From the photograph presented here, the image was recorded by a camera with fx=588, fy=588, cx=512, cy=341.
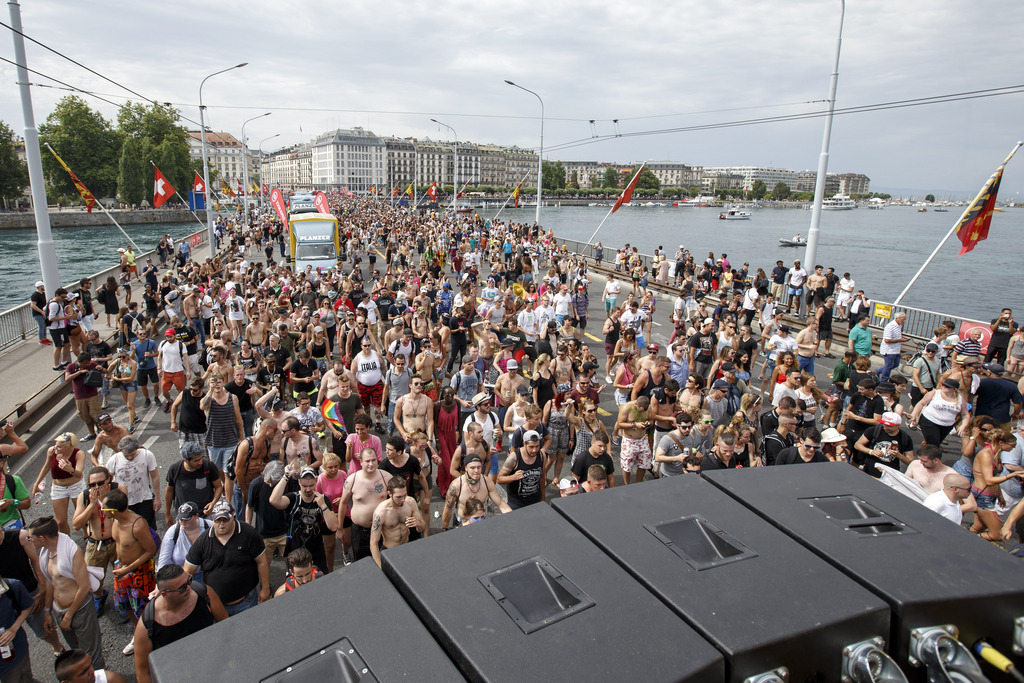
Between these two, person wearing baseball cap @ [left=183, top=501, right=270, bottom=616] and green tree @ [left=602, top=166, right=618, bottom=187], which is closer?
person wearing baseball cap @ [left=183, top=501, right=270, bottom=616]

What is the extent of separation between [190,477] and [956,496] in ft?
20.7

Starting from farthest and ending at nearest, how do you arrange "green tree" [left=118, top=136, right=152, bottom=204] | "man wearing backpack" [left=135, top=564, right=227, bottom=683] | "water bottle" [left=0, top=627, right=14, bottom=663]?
"green tree" [left=118, top=136, right=152, bottom=204]
"water bottle" [left=0, top=627, right=14, bottom=663]
"man wearing backpack" [left=135, top=564, right=227, bottom=683]

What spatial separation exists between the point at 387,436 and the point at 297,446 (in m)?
2.49

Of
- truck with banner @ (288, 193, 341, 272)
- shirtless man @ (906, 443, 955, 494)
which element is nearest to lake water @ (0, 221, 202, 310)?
truck with banner @ (288, 193, 341, 272)

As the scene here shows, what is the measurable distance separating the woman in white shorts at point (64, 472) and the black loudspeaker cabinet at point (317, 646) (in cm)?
457

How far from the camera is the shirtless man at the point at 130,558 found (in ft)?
14.8

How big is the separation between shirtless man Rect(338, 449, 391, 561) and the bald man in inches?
171

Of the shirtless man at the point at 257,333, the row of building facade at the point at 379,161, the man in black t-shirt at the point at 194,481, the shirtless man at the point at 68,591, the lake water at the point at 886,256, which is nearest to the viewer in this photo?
the shirtless man at the point at 68,591

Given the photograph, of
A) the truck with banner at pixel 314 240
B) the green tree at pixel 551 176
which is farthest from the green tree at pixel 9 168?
the green tree at pixel 551 176

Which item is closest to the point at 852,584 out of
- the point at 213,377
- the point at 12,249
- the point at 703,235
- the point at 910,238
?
the point at 213,377

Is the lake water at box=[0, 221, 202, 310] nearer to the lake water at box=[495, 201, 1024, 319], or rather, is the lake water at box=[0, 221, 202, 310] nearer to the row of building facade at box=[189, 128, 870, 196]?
the lake water at box=[495, 201, 1024, 319]

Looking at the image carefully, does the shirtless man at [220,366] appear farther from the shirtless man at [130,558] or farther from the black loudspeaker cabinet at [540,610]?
the black loudspeaker cabinet at [540,610]

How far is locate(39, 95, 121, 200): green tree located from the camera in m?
73.2

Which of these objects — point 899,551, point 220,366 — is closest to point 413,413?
point 220,366
